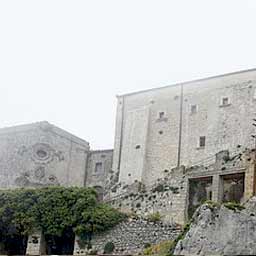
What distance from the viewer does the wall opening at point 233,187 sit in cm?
4940

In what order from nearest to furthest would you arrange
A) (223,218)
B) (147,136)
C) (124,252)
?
(223,218) < (124,252) < (147,136)

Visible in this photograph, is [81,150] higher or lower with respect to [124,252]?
higher

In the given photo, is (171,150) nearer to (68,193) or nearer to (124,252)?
(68,193)

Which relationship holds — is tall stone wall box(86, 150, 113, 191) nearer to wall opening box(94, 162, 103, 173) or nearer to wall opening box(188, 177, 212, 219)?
wall opening box(94, 162, 103, 173)

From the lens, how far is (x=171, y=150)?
2367 inches

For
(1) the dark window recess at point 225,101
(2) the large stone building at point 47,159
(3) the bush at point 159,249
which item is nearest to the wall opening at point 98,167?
(2) the large stone building at point 47,159

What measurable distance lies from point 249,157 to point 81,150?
75.3ft

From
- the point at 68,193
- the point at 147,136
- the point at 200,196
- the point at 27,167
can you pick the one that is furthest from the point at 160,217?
the point at 27,167

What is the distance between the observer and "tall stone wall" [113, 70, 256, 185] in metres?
56.6

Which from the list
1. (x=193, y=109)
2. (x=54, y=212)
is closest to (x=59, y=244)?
(x=54, y=212)

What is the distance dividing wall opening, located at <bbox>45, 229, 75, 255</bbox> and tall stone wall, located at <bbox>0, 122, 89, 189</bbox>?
1478 centimetres

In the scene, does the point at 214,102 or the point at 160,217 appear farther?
the point at 214,102

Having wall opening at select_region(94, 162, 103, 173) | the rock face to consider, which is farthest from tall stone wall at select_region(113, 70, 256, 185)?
the rock face

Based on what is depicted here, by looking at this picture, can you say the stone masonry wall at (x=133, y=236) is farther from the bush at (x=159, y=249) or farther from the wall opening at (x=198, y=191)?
the wall opening at (x=198, y=191)
